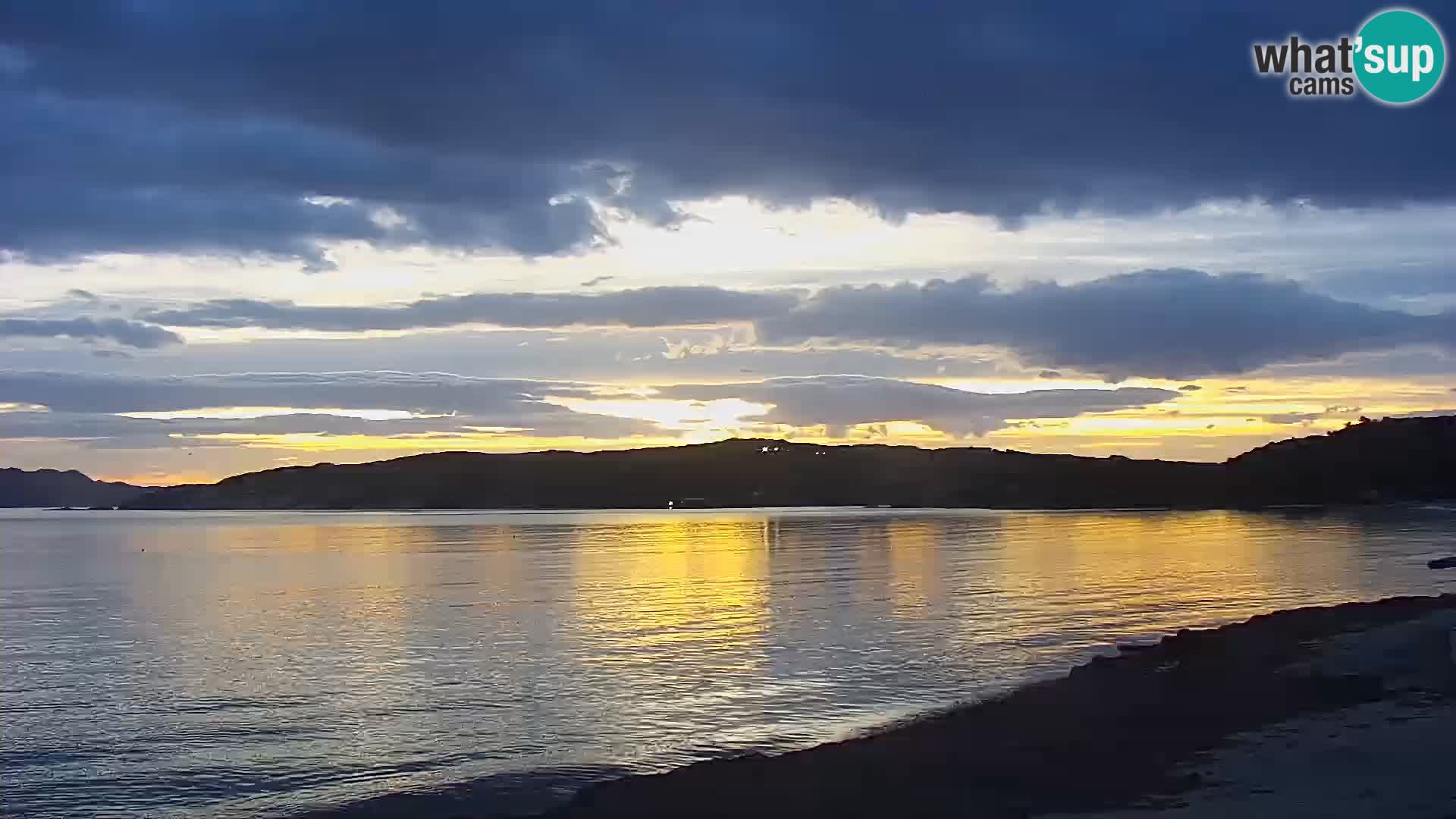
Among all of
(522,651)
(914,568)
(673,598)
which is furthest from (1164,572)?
(522,651)

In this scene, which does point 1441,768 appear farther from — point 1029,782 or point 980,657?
point 980,657

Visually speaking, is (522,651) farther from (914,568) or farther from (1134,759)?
(914,568)

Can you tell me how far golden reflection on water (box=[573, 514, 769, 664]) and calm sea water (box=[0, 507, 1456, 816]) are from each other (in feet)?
1.11

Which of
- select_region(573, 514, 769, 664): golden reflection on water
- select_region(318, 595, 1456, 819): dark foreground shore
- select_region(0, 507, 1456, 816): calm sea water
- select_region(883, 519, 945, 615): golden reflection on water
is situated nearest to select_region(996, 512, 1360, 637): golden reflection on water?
select_region(0, 507, 1456, 816): calm sea water

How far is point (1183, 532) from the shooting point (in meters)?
132

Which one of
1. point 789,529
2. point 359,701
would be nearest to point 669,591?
point 359,701

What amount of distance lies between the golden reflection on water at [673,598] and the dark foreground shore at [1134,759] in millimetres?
14101

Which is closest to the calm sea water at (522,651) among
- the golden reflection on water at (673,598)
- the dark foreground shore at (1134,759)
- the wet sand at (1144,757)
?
the golden reflection on water at (673,598)

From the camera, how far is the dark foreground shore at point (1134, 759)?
17781 mm

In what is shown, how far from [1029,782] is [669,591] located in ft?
159

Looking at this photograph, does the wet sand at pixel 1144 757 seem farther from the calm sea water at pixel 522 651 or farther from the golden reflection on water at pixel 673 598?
the golden reflection on water at pixel 673 598

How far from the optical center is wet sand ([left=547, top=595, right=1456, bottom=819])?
17.8 m

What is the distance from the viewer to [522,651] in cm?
4162

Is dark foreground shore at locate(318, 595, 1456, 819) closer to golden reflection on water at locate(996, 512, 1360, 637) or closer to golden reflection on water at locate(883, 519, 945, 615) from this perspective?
golden reflection on water at locate(996, 512, 1360, 637)
